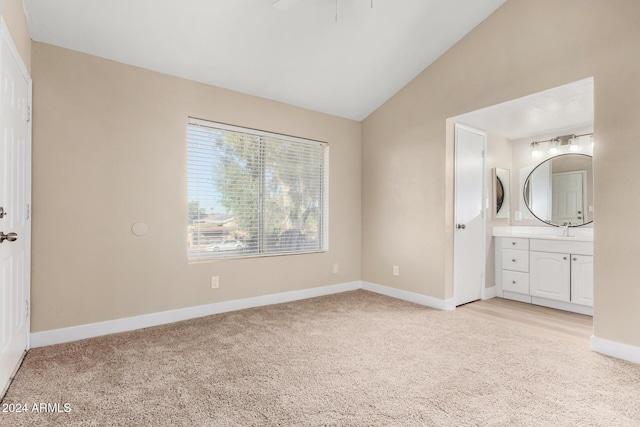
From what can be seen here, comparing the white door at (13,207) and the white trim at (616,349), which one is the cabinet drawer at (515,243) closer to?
the white trim at (616,349)

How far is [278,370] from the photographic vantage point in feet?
7.59

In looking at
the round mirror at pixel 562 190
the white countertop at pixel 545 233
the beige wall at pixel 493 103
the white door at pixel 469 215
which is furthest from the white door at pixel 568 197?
the beige wall at pixel 493 103

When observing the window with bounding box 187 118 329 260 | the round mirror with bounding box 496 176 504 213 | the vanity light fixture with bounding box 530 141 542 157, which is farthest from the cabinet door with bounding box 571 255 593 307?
the window with bounding box 187 118 329 260

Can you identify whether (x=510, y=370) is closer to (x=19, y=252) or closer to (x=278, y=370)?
(x=278, y=370)

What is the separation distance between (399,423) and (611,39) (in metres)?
3.06

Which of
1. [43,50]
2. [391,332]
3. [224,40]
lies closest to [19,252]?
[43,50]

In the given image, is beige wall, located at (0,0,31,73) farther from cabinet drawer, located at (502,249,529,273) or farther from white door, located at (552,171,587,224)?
white door, located at (552,171,587,224)

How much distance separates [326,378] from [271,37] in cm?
280

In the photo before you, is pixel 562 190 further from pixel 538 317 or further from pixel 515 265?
pixel 538 317

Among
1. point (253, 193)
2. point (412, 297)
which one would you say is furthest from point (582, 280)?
point (253, 193)

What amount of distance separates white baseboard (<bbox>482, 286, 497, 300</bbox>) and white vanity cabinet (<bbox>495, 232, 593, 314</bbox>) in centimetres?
5

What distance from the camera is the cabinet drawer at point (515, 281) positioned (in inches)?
166

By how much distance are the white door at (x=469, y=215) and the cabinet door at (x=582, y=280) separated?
0.91 meters

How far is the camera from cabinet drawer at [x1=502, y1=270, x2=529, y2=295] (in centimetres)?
421
